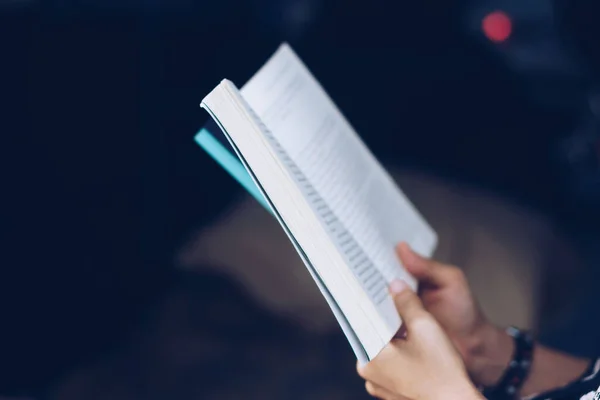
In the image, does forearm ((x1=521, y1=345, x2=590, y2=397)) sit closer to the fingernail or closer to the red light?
the fingernail

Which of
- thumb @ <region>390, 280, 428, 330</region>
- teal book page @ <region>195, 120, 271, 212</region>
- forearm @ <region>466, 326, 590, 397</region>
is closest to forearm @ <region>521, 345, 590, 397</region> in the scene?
forearm @ <region>466, 326, 590, 397</region>

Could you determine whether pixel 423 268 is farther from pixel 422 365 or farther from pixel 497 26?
pixel 497 26

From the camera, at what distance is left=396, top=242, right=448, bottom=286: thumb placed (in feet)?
2.32

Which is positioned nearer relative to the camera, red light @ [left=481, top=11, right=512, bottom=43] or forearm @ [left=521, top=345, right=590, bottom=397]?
forearm @ [left=521, top=345, right=590, bottom=397]

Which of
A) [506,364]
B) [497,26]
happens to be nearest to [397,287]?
[506,364]

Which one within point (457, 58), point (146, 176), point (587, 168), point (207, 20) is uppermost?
point (207, 20)

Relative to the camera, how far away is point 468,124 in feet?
3.21

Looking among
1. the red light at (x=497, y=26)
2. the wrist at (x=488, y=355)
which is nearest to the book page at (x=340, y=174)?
the wrist at (x=488, y=355)

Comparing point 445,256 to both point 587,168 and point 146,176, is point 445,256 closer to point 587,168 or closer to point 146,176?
point 587,168

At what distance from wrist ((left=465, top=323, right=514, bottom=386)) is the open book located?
0.41 ft

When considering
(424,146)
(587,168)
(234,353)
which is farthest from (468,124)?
(234,353)

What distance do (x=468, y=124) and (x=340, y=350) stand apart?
16.3 inches

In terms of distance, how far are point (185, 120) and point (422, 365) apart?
1.70 ft

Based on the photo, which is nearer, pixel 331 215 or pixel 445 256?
pixel 331 215
